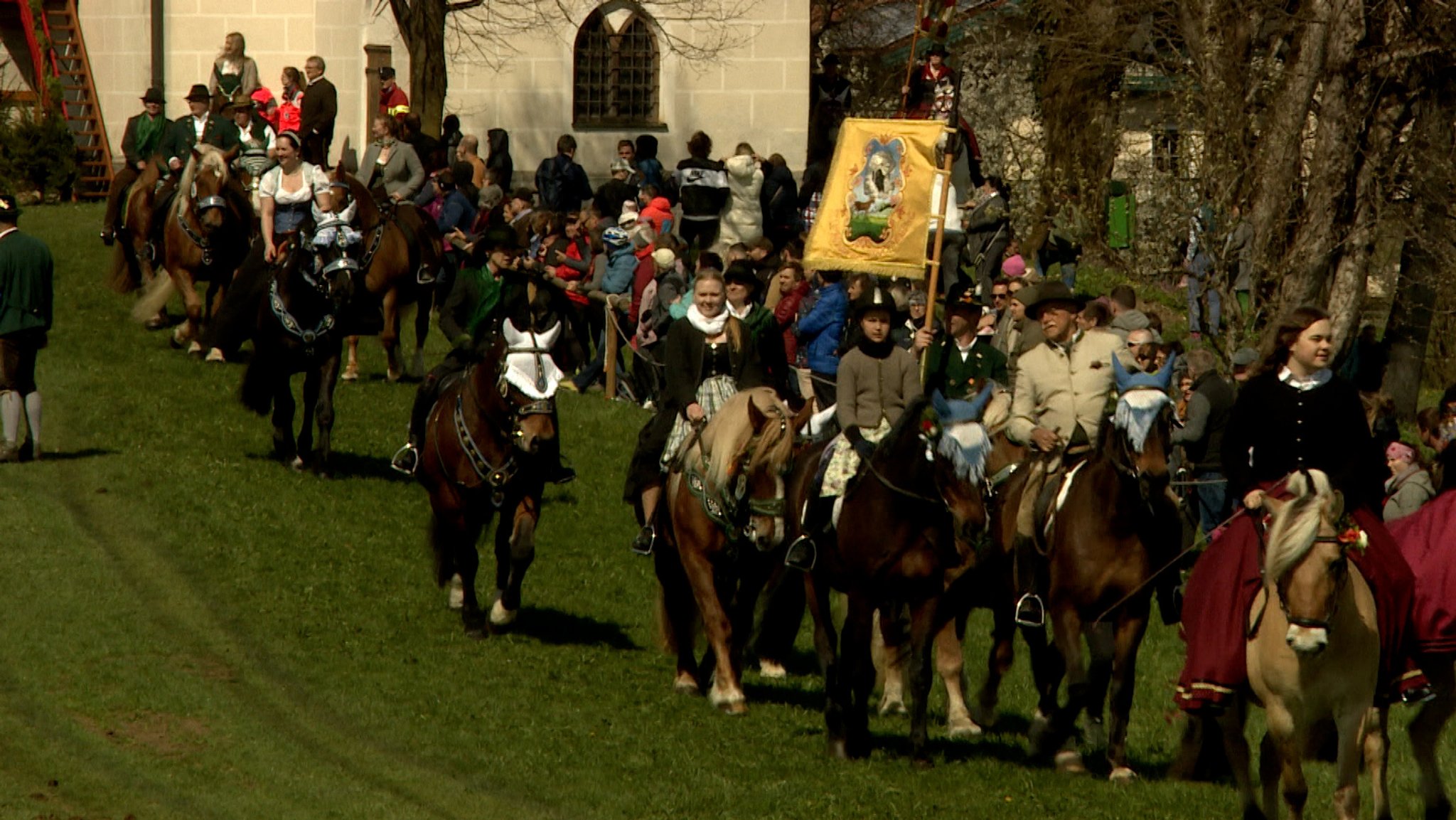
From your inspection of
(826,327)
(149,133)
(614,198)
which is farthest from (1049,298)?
(149,133)

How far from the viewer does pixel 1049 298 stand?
13.6m

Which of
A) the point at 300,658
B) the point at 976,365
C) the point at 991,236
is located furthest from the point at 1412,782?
the point at 991,236

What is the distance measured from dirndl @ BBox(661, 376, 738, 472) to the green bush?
2536 cm

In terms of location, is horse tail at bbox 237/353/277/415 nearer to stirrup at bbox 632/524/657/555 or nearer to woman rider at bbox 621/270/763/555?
stirrup at bbox 632/524/657/555

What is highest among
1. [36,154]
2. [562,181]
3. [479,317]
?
[36,154]

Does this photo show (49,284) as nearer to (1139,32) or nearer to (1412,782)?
(1412,782)

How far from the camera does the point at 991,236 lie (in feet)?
88.3

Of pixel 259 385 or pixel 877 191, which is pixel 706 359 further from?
pixel 259 385

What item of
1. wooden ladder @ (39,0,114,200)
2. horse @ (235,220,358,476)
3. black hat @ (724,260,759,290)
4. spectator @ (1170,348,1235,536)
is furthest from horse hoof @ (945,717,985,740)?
wooden ladder @ (39,0,114,200)

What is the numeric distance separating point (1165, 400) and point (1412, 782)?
318 cm

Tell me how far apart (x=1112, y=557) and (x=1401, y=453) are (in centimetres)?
493

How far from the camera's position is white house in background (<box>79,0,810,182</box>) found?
4012cm

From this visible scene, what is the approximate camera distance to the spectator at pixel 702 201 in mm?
28938

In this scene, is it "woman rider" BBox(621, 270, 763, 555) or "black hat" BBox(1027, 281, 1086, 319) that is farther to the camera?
"woman rider" BBox(621, 270, 763, 555)
